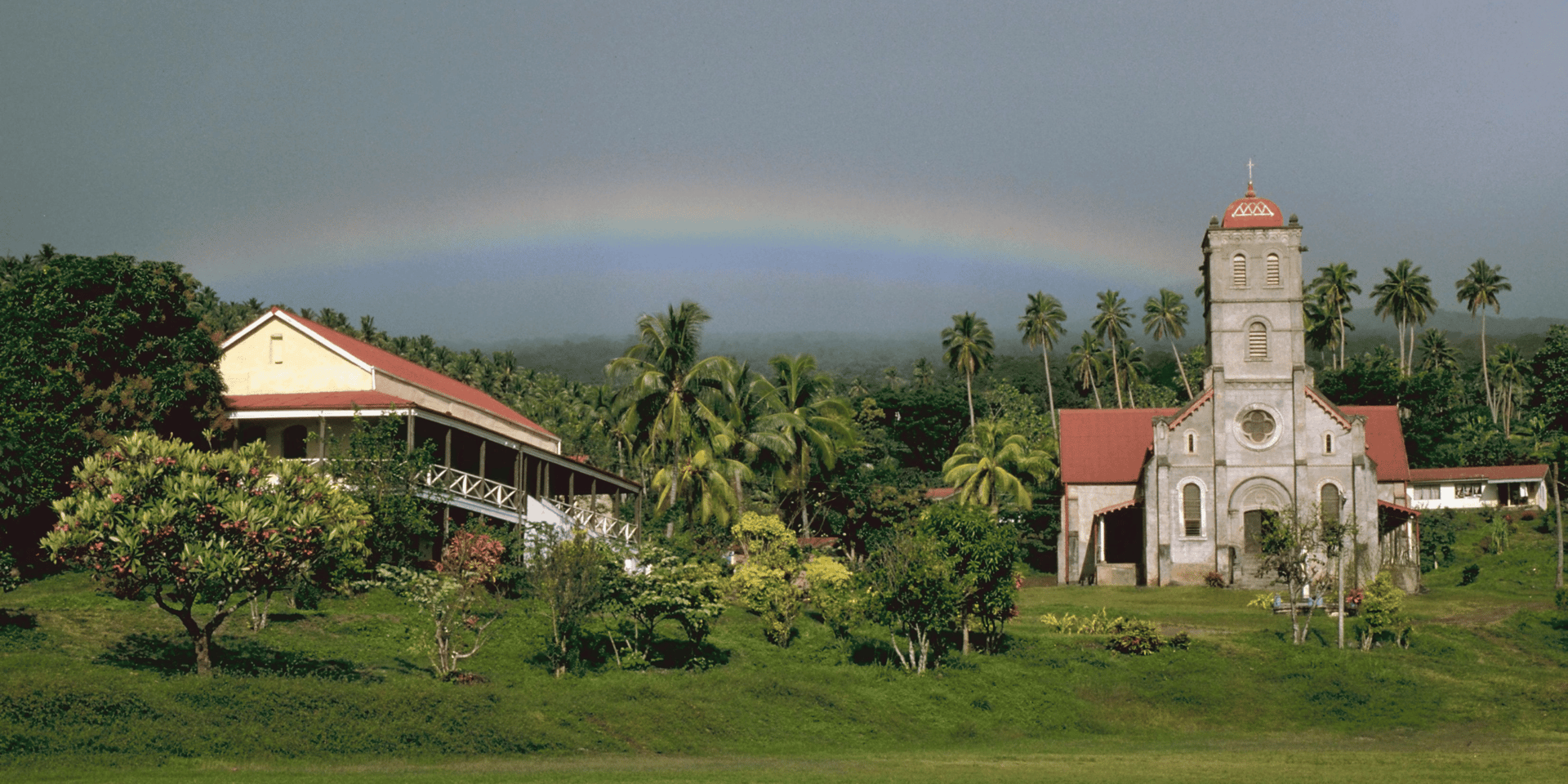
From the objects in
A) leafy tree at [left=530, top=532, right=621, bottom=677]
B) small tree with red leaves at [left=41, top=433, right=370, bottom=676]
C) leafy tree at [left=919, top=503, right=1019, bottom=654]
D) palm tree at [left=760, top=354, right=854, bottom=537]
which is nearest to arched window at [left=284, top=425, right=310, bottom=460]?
leafy tree at [left=530, top=532, right=621, bottom=677]

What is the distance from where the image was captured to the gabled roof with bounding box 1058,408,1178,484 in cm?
5784

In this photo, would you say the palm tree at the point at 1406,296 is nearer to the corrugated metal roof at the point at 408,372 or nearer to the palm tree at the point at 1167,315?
the palm tree at the point at 1167,315

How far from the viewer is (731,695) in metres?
27.8

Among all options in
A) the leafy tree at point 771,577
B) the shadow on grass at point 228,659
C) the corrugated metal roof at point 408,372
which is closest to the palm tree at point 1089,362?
the corrugated metal roof at point 408,372

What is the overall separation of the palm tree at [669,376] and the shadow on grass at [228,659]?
23597 millimetres

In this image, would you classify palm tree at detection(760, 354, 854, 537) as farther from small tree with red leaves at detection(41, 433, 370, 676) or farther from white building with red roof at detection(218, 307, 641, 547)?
small tree with red leaves at detection(41, 433, 370, 676)

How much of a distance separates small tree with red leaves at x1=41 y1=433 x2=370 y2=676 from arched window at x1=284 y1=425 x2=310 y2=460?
17273 mm

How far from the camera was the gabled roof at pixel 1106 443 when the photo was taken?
190 feet

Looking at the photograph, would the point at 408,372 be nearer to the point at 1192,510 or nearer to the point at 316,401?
the point at 316,401

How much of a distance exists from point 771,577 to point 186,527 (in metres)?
15.5

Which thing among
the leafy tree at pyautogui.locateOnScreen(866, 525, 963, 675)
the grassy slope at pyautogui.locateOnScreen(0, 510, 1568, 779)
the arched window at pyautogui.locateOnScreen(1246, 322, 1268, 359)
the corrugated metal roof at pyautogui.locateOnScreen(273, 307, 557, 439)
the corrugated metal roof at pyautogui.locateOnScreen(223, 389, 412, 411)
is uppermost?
the arched window at pyautogui.locateOnScreen(1246, 322, 1268, 359)

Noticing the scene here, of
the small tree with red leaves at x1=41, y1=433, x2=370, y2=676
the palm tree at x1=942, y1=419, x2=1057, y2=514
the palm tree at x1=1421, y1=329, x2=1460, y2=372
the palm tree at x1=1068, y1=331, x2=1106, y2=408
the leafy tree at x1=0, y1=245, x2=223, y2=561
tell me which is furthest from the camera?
the palm tree at x1=1421, y1=329, x2=1460, y2=372

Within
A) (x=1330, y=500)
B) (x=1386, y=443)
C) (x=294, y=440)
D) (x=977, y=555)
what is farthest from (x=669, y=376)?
(x=1386, y=443)

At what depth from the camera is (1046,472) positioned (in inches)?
2564
